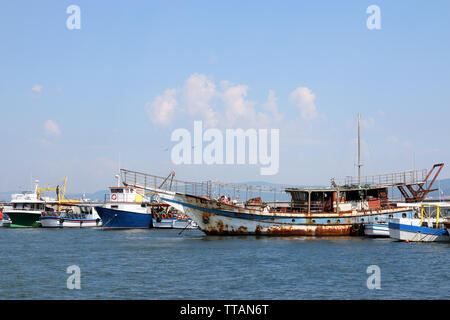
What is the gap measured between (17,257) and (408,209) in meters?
37.8

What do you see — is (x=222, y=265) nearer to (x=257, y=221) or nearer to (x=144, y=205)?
(x=257, y=221)

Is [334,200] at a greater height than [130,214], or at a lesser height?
greater

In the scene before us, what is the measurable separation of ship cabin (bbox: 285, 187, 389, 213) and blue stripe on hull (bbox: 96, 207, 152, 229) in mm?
30201

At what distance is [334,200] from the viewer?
55438 mm

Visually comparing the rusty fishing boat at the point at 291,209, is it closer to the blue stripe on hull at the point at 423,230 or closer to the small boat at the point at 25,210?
the blue stripe on hull at the point at 423,230

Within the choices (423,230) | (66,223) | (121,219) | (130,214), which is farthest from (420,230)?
(66,223)

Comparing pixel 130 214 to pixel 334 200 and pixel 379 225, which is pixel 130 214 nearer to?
pixel 334 200

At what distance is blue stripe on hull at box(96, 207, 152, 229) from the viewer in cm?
7794

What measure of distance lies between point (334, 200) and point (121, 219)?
35.4 meters

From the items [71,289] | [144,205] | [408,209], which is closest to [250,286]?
[71,289]

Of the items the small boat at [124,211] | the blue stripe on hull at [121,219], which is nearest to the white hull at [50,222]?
the small boat at [124,211]

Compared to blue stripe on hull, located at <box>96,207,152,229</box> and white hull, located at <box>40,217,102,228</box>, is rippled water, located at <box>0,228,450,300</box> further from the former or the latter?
white hull, located at <box>40,217,102,228</box>

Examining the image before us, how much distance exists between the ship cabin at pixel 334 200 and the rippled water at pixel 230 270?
7402 millimetres

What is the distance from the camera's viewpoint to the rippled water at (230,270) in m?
25.5
